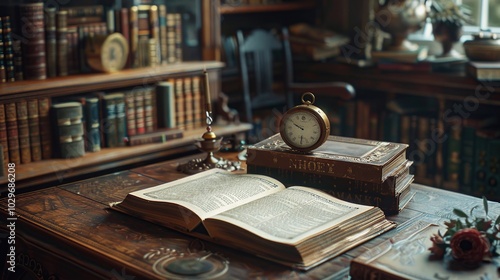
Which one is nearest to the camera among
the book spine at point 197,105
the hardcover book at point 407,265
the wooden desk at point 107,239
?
the hardcover book at point 407,265

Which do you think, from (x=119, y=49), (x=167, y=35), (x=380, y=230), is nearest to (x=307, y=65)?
(x=167, y=35)

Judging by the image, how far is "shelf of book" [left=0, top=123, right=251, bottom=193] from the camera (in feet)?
9.03

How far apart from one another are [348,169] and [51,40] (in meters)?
1.60

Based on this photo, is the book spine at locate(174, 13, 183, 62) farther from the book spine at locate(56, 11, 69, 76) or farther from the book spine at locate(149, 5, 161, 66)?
the book spine at locate(56, 11, 69, 76)

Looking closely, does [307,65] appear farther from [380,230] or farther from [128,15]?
[380,230]

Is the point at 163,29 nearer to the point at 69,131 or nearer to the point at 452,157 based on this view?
the point at 69,131

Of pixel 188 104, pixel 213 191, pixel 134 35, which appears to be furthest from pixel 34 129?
pixel 213 191

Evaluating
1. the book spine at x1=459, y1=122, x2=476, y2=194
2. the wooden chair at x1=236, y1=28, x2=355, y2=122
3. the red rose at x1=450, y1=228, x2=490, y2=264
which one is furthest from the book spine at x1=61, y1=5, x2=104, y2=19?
the red rose at x1=450, y1=228, x2=490, y2=264

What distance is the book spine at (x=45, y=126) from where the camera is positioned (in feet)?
9.34

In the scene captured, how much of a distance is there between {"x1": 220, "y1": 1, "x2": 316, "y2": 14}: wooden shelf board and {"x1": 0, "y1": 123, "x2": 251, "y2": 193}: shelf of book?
0.77 m

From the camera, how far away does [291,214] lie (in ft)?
5.66

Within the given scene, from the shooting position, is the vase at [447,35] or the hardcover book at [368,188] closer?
the hardcover book at [368,188]

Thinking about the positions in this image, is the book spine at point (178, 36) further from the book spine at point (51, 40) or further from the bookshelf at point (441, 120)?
the bookshelf at point (441, 120)

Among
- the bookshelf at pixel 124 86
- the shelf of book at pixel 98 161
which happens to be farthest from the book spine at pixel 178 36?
the shelf of book at pixel 98 161
